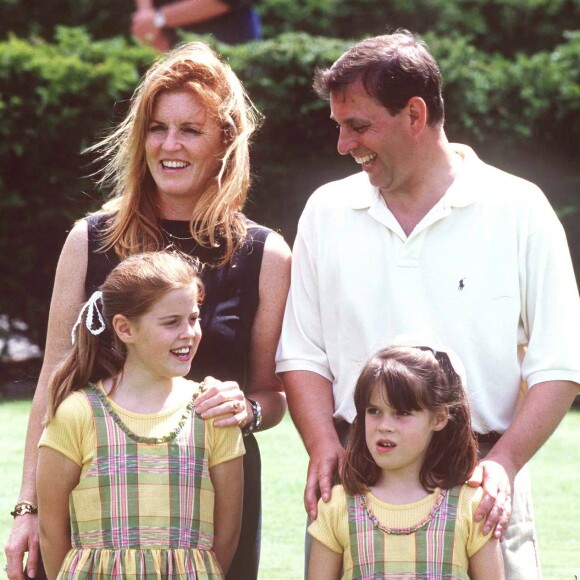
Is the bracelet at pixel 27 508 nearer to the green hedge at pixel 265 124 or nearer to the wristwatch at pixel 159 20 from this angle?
the green hedge at pixel 265 124

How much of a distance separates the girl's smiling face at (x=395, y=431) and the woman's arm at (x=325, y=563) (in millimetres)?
295

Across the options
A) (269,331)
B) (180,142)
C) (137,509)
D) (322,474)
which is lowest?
(137,509)

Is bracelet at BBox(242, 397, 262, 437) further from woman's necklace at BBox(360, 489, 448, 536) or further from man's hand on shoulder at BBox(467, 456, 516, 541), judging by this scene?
man's hand on shoulder at BBox(467, 456, 516, 541)

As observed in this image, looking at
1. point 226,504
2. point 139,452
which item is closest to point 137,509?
point 139,452

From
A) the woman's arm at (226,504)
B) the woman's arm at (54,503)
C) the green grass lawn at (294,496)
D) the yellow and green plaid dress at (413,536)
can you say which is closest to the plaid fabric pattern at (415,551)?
the yellow and green plaid dress at (413,536)

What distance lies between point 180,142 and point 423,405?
1141 millimetres

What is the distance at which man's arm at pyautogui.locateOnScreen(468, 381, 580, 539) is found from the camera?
353 centimetres

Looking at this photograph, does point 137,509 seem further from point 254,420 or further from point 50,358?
point 50,358

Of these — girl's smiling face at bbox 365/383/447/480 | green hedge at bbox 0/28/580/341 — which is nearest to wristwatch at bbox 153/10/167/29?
green hedge at bbox 0/28/580/341

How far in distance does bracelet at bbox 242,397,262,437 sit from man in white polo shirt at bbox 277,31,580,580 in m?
0.11

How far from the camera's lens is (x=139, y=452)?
3.64 meters

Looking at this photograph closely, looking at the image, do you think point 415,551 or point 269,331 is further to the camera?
point 269,331

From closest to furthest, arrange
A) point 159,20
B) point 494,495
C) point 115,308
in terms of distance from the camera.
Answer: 1. point 494,495
2. point 115,308
3. point 159,20

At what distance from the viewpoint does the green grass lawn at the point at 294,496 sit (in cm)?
594
